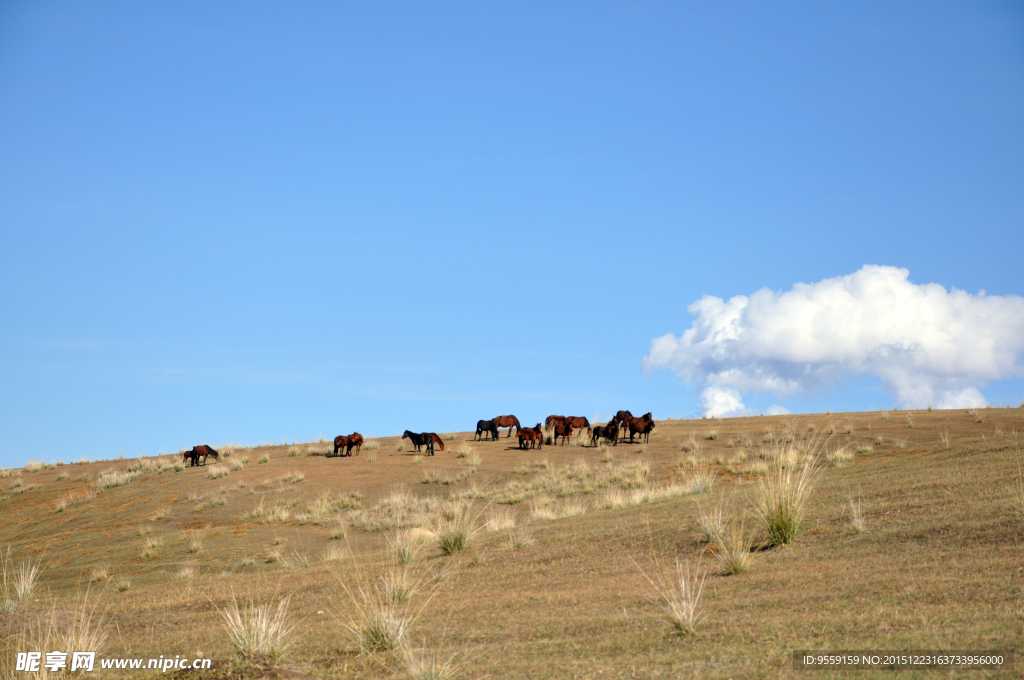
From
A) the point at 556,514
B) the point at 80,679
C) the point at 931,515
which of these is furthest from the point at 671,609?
the point at 556,514

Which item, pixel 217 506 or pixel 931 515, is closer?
pixel 931 515

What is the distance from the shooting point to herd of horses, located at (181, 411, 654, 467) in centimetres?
3609

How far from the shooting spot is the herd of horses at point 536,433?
118 ft

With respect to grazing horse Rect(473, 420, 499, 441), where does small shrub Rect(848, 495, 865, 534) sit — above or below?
below

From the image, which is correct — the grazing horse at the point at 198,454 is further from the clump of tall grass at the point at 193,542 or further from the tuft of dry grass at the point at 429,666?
the tuft of dry grass at the point at 429,666

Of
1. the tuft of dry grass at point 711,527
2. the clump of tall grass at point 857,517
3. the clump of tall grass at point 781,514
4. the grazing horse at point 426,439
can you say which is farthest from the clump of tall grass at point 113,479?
the clump of tall grass at point 857,517

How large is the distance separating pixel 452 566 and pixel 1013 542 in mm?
7339

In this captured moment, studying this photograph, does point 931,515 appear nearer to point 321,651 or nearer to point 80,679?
point 321,651

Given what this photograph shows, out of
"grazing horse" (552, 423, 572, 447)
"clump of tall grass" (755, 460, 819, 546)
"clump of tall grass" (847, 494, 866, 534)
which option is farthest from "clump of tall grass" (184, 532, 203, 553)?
"grazing horse" (552, 423, 572, 447)

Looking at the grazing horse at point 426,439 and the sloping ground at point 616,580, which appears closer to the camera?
the sloping ground at point 616,580

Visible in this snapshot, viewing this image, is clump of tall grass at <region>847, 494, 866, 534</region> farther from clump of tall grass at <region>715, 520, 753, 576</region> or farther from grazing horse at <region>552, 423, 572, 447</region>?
grazing horse at <region>552, 423, 572, 447</region>

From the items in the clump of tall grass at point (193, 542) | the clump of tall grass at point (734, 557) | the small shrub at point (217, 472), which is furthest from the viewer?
the small shrub at point (217, 472)

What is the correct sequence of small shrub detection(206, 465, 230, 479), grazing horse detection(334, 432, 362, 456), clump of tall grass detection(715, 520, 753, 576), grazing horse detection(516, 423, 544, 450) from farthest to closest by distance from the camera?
grazing horse detection(334, 432, 362, 456) < grazing horse detection(516, 423, 544, 450) < small shrub detection(206, 465, 230, 479) < clump of tall grass detection(715, 520, 753, 576)

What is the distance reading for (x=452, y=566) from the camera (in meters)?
11.6
